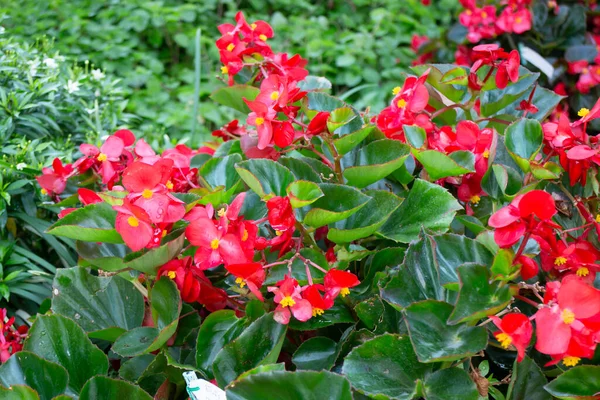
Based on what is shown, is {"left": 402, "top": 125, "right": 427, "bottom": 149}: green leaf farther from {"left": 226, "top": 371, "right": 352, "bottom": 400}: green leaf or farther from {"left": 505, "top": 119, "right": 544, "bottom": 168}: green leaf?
{"left": 226, "top": 371, "right": 352, "bottom": 400}: green leaf

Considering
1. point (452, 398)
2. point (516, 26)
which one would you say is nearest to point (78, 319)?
point (452, 398)

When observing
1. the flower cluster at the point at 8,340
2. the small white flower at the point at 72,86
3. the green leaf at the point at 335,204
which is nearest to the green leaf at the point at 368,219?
the green leaf at the point at 335,204

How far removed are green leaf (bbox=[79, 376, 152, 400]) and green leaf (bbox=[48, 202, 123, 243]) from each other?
16 centimetres

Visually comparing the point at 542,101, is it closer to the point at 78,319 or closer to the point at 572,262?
the point at 572,262

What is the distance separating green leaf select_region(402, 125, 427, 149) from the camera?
2.65ft

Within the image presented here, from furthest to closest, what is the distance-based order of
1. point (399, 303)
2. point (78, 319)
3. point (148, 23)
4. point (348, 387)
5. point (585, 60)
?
point (148, 23) < point (585, 60) < point (78, 319) < point (399, 303) < point (348, 387)

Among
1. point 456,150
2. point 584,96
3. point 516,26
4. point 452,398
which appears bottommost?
point 584,96

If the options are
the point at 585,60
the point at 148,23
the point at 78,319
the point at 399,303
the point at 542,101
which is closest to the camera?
the point at 399,303

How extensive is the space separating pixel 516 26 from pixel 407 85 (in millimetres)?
1457

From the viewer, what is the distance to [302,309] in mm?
644

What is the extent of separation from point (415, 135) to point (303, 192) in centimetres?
21

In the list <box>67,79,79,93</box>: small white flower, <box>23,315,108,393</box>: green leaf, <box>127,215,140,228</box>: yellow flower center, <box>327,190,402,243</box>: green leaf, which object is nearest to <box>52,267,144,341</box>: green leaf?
<box>23,315,108,393</box>: green leaf

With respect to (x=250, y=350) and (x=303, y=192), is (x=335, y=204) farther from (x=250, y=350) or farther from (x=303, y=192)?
(x=250, y=350)

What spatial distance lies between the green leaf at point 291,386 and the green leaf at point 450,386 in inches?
3.9
